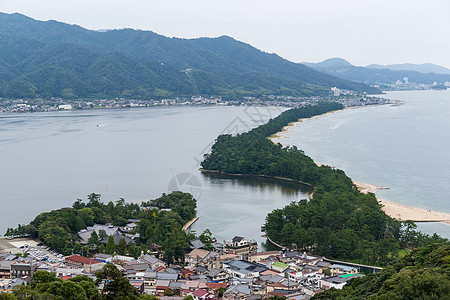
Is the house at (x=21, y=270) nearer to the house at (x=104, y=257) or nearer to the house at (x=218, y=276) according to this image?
the house at (x=104, y=257)

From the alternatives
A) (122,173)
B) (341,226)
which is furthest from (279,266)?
(122,173)

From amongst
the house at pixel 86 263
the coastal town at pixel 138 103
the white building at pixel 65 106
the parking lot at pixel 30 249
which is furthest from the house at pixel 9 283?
the white building at pixel 65 106

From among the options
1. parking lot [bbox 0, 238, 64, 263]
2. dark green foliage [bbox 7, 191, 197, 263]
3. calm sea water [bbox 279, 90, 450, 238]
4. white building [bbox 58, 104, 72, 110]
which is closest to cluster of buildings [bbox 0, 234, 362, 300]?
parking lot [bbox 0, 238, 64, 263]

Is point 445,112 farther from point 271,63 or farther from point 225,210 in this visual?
point 271,63

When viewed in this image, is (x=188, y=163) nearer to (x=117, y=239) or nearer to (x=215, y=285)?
(x=117, y=239)

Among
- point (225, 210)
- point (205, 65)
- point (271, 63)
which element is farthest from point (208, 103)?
point (225, 210)
